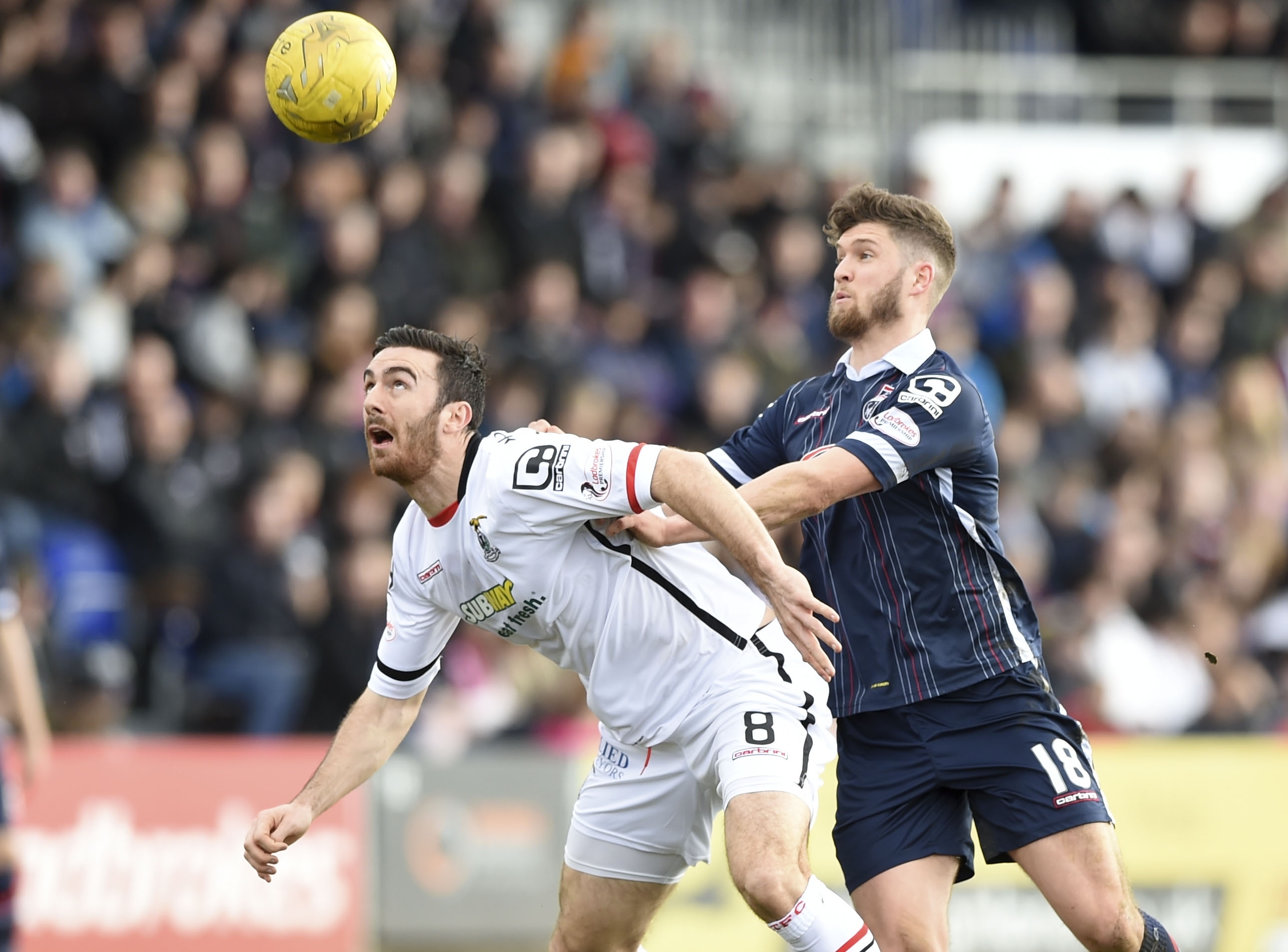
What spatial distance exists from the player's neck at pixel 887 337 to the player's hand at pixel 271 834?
8.51 ft

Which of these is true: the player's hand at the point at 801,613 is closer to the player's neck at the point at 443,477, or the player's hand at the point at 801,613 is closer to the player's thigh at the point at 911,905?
the player's thigh at the point at 911,905

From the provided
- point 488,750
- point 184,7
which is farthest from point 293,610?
point 184,7

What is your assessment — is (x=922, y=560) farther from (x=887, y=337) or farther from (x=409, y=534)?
(x=409, y=534)

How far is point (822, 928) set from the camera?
5.87 meters

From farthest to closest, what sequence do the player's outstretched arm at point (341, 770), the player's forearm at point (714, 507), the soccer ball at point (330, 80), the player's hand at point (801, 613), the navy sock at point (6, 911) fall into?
the navy sock at point (6, 911) < the soccer ball at point (330, 80) < the player's outstretched arm at point (341, 770) < the player's forearm at point (714, 507) < the player's hand at point (801, 613)

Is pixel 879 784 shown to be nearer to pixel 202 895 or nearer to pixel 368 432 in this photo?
pixel 368 432

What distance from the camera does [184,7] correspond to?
1435cm

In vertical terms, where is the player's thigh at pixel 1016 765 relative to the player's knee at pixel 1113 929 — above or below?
above

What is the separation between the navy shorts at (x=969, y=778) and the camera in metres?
6.32

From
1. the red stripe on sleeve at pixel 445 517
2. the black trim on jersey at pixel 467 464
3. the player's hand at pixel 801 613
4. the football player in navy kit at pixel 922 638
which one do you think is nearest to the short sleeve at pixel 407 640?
the red stripe on sleeve at pixel 445 517

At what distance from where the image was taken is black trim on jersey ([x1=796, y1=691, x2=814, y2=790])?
630 centimetres

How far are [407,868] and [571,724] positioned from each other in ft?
4.91

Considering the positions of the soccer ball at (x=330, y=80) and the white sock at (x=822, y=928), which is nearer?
the white sock at (x=822, y=928)

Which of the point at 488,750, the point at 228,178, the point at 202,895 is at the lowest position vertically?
the point at 202,895
